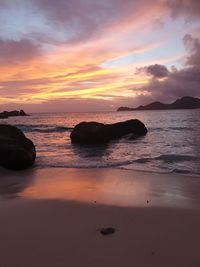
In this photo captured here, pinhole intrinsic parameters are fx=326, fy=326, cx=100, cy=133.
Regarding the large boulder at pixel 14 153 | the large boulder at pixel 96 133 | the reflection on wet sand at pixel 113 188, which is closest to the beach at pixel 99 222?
the reflection on wet sand at pixel 113 188

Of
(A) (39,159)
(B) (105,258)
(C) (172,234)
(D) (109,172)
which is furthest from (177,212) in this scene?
(A) (39,159)

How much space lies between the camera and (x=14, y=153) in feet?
35.5

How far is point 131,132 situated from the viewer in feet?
80.1

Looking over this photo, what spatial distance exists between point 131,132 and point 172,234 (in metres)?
19.8

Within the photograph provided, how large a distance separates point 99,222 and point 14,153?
627 cm

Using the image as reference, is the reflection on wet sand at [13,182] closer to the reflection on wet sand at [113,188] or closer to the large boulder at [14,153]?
the reflection on wet sand at [113,188]

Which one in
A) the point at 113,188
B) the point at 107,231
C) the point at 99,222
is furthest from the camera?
the point at 113,188

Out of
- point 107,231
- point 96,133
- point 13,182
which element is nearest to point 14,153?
point 13,182

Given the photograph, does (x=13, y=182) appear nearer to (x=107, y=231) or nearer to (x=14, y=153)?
(x=14, y=153)

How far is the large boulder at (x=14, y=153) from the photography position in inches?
421

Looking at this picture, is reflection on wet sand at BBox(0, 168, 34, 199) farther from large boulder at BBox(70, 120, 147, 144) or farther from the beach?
large boulder at BBox(70, 120, 147, 144)

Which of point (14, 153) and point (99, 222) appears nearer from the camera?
point (99, 222)

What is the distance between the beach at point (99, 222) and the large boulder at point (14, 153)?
1977 millimetres

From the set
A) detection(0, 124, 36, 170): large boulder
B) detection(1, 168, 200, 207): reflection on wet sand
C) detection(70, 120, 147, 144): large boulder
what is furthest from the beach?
detection(70, 120, 147, 144): large boulder
